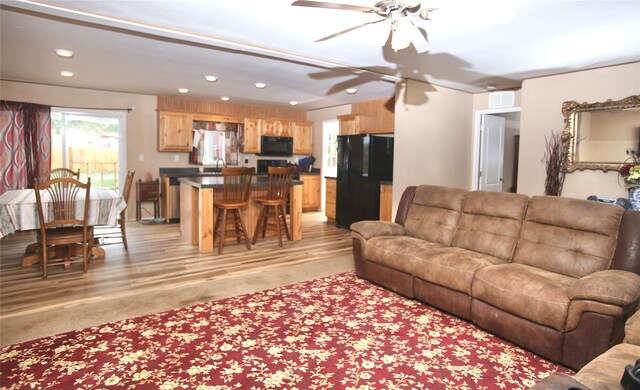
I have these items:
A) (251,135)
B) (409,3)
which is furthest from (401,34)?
(251,135)

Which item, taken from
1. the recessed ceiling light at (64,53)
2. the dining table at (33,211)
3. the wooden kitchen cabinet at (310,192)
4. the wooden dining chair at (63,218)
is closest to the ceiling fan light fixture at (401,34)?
the wooden dining chair at (63,218)

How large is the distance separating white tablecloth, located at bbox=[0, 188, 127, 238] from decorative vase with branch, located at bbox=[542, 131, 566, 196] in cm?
517

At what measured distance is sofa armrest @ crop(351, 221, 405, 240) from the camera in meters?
3.62

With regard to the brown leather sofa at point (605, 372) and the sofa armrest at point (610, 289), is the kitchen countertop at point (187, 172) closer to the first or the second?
the sofa armrest at point (610, 289)

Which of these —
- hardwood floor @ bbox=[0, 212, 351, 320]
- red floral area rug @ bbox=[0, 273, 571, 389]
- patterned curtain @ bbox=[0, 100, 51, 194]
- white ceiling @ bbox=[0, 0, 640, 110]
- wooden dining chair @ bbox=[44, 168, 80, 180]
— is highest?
white ceiling @ bbox=[0, 0, 640, 110]

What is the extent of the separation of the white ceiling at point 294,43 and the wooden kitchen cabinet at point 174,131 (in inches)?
48.6

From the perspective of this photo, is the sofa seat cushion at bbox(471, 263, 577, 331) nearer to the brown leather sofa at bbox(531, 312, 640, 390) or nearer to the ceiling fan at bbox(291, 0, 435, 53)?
the brown leather sofa at bbox(531, 312, 640, 390)

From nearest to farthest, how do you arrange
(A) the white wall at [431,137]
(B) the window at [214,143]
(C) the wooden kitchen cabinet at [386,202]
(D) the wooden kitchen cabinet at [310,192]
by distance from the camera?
1. (A) the white wall at [431,137]
2. (C) the wooden kitchen cabinet at [386,202]
3. (B) the window at [214,143]
4. (D) the wooden kitchen cabinet at [310,192]

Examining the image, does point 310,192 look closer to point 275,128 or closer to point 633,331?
point 275,128

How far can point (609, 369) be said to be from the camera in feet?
4.89

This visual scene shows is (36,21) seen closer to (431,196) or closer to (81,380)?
(81,380)

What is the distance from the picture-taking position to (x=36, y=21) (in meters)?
3.04

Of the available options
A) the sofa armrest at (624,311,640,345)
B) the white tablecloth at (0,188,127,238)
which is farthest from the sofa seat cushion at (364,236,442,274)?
the white tablecloth at (0,188,127,238)

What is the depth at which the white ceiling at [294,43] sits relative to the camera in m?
2.63
